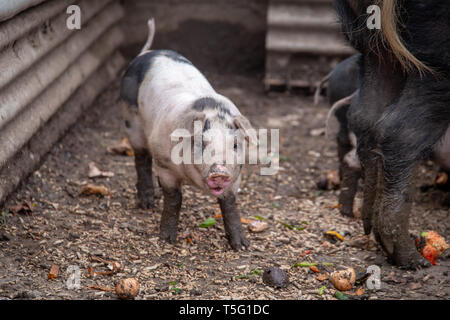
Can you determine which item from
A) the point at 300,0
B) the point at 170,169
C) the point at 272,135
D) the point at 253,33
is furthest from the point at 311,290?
the point at 253,33

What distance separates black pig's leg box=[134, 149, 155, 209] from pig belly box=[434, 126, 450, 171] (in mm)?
1656

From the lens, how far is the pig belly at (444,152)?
10.4 ft

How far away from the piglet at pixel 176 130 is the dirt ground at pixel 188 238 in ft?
0.54

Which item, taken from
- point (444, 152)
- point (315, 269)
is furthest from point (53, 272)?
point (444, 152)

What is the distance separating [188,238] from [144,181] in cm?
53

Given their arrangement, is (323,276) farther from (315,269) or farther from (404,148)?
(404,148)

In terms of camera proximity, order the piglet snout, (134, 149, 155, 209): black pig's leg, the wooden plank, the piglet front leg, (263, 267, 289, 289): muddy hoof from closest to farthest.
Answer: the piglet snout < (263, 267, 289, 289): muddy hoof < the piglet front leg < (134, 149, 155, 209): black pig's leg < the wooden plank

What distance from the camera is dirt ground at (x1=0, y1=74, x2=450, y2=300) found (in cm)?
291

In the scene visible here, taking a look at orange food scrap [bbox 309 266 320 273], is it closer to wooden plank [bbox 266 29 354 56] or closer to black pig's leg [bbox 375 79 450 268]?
black pig's leg [bbox 375 79 450 268]

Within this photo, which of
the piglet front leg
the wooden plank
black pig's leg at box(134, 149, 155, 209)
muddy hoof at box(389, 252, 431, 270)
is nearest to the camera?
muddy hoof at box(389, 252, 431, 270)

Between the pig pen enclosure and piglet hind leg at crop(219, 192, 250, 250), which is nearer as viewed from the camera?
the pig pen enclosure

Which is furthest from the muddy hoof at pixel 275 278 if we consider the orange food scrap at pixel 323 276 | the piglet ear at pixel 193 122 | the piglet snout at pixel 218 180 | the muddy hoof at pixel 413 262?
the piglet ear at pixel 193 122

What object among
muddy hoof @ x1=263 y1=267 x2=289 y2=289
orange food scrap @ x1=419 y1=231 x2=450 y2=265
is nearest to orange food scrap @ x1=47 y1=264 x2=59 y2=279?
muddy hoof @ x1=263 y1=267 x2=289 y2=289
